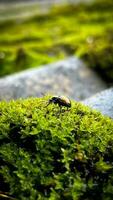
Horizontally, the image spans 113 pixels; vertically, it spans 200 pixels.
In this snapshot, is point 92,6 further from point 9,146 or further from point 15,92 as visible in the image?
point 9,146

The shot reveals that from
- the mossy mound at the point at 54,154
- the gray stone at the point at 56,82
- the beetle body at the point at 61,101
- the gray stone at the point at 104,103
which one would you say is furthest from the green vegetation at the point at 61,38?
the mossy mound at the point at 54,154

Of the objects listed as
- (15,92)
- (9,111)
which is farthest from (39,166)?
(15,92)

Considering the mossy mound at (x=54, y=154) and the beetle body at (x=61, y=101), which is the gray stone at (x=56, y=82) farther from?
the mossy mound at (x=54, y=154)

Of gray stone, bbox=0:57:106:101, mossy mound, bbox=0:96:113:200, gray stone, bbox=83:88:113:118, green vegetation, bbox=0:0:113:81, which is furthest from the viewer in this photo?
green vegetation, bbox=0:0:113:81

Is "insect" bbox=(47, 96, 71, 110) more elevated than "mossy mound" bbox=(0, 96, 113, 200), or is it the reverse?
"insect" bbox=(47, 96, 71, 110)

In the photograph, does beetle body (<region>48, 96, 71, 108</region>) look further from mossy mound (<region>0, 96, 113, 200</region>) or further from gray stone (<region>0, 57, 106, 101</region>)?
gray stone (<region>0, 57, 106, 101</region>)

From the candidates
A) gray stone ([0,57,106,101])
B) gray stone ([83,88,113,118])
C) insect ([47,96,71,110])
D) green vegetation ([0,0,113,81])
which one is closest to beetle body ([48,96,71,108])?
insect ([47,96,71,110])

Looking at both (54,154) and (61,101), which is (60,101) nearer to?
(61,101)
